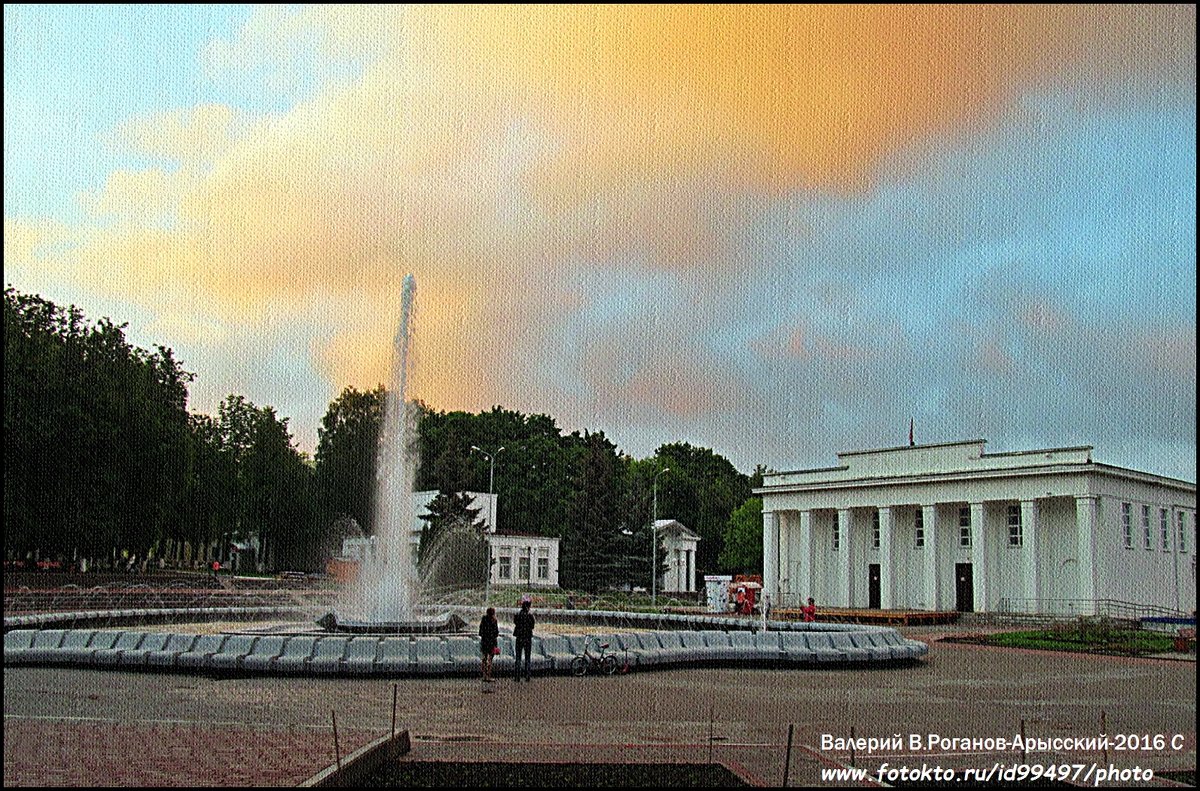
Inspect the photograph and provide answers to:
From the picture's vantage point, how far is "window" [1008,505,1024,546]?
59.4m

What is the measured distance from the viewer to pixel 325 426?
336 feet

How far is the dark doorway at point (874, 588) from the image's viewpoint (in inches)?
2581

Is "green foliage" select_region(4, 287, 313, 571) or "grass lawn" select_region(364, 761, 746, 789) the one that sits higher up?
"green foliage" select_region(4, 287, 313, 571)

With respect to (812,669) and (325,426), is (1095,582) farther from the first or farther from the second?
(325,426)

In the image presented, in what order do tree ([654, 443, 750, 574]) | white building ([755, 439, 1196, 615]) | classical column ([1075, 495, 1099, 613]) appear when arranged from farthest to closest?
tree ([654, 443, 750, 574]) → white building ([755, 439, 1196, 615]) → classical column ([1075, 495, 1099, 613])

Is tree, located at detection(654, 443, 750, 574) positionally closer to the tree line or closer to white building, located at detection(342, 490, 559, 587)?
the tree line

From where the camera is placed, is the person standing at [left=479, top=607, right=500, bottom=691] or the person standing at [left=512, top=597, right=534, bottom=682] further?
the person standing at [left=512, top=597, right=534, bottom=682]

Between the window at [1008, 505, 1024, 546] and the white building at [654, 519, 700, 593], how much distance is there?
3248cm

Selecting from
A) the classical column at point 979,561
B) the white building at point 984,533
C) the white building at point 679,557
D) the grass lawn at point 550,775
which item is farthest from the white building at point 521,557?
the grass lawn at point 550,775

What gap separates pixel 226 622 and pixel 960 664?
22.4m

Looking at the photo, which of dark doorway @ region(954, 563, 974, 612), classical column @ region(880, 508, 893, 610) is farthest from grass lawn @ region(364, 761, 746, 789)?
classical column @ region(880, 508, 893, 610)

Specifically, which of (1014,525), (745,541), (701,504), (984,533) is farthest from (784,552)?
(701,504)

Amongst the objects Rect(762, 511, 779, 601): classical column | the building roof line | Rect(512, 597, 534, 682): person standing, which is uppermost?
the building roof line

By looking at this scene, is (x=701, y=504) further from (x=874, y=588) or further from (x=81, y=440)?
(x=81, y=440)
